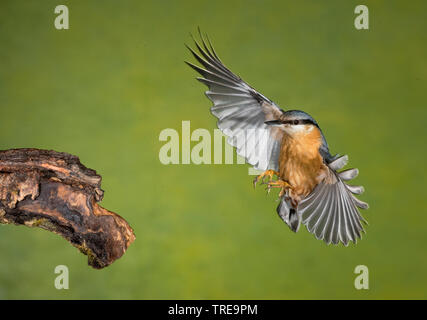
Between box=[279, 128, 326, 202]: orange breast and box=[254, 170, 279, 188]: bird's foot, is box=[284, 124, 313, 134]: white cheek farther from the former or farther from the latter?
box=[254, 170, 279, 188]: bird's foot

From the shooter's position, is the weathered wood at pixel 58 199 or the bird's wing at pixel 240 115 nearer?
the weathered wood at pixel 58 199

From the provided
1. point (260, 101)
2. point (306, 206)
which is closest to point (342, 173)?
point (306, 206)

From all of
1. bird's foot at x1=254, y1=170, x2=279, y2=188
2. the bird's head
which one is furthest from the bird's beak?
bird's foot at x1=254, y1=170, x2=279, y2=188

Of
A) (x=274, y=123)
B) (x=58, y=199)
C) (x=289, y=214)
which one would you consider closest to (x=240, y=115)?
(x=274, y=123)

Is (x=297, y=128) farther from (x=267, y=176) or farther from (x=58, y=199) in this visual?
(x=58, y=199)

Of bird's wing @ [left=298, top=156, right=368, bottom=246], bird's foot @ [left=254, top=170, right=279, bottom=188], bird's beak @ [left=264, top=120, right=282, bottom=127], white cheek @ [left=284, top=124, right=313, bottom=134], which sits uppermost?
bird's beak @ [left=264, top=120, right=282, bottom=127]

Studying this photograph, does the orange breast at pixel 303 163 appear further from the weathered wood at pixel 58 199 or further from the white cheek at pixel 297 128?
the weathered wood at pixel 58 199

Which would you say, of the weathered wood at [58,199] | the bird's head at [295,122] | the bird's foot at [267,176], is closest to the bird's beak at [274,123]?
the bird's head at [295,122]

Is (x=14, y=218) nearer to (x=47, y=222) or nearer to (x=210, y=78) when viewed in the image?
(x=47, y=222)
